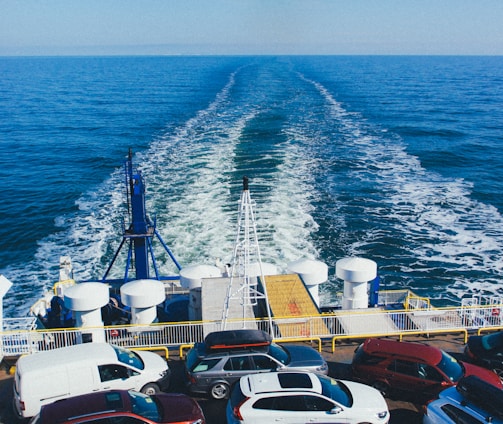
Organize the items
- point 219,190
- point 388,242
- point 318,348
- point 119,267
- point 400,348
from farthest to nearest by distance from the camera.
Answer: point 219,190 < point 388,242 < point 119,267 < point 318,348 < point 400,348

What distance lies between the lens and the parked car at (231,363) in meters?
13.0

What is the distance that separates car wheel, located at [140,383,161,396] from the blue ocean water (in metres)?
16.2

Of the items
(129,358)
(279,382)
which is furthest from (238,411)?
(129,358)

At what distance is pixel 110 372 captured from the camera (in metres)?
12.5

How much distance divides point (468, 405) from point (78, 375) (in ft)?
28.8

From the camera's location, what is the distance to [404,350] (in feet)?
44.3

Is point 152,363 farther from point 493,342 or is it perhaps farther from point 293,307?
point 493,342

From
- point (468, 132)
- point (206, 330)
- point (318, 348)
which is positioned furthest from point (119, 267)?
point (468, 132)

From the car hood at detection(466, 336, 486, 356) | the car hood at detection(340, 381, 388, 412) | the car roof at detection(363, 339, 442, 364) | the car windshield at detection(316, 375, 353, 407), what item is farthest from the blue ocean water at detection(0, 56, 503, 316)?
the car windshield at detection(316, 375, 353, 407)

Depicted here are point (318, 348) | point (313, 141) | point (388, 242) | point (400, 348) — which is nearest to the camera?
point (400, 348)

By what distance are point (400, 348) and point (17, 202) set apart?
41808mm

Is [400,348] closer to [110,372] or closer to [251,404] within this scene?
[251,404]

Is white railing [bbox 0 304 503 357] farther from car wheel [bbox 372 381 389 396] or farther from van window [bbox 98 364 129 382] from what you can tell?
van window [bbox 98 364 129 382]

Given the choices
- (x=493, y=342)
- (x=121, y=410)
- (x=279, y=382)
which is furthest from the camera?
(x=493, y=342)
